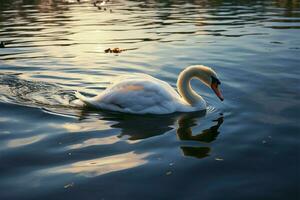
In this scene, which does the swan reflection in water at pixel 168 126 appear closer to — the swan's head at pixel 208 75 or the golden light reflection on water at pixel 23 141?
the swan's head at pixel 208 75

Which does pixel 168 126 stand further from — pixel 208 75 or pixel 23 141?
pixel 23 141

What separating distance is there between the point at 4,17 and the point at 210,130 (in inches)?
1266

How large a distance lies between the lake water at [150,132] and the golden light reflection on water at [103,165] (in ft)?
0.05

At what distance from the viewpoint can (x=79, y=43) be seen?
2444cm

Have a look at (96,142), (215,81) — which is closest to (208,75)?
(215,81)

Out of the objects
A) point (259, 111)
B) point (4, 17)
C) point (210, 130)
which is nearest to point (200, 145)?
point (210, 130)

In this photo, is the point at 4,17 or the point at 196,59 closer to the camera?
the point at 196,59

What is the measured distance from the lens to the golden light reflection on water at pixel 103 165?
7914 millimetres

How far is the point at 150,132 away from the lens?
396 inches

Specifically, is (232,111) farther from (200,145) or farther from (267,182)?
(267,182)

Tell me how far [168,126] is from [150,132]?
23.6 inches

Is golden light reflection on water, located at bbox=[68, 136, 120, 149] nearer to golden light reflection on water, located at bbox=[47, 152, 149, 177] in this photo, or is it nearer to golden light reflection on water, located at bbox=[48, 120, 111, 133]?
golden light reflection on water, located at bbox=[48, 120, 111, 133]

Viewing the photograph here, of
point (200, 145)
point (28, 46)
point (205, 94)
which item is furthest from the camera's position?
point (28, 46)

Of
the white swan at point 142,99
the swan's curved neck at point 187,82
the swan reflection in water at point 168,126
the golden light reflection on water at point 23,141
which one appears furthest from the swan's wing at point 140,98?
the golden light reflection on water at point 23,141
